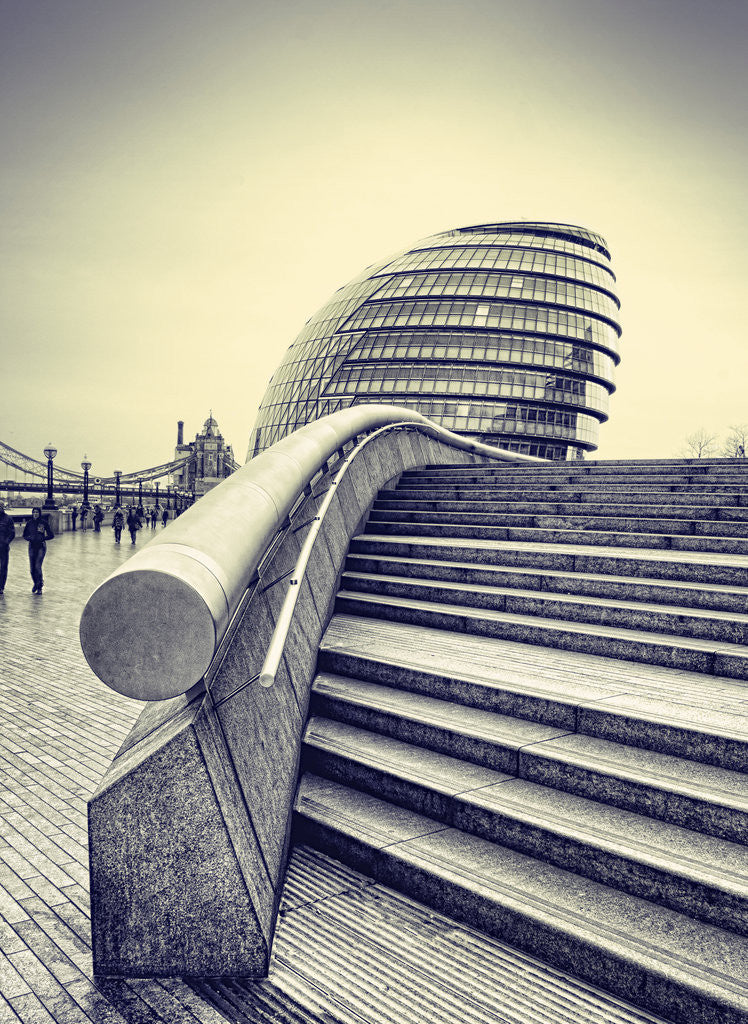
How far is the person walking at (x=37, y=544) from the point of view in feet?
43.0

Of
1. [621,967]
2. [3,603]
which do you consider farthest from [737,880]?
[3,603]

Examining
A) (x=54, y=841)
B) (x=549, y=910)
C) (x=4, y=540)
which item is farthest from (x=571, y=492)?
(x=4, y=540)

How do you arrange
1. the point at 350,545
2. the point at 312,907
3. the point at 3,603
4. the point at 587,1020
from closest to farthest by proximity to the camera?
1. the point at 587,1020
2. the point at 312,907
3. the point at 350,545
4. the point at 3,603

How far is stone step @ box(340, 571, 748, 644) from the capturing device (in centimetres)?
453

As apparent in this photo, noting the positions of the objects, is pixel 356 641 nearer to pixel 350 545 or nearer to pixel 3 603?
pixel 350 545

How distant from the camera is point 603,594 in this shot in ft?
17.6

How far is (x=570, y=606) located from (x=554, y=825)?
87.3 inches

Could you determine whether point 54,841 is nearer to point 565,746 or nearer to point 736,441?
point 565,746

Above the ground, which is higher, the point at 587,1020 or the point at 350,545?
the point at 350,545

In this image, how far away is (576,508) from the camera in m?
7.47

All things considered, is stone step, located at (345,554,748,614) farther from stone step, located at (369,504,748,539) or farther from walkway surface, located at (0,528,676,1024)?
walkway surface, located at (0,528,676,1024)

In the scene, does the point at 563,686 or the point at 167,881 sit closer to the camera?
the point at 167,881

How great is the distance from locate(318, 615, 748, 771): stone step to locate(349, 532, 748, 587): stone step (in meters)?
1.13

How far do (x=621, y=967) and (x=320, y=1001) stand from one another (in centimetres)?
106
